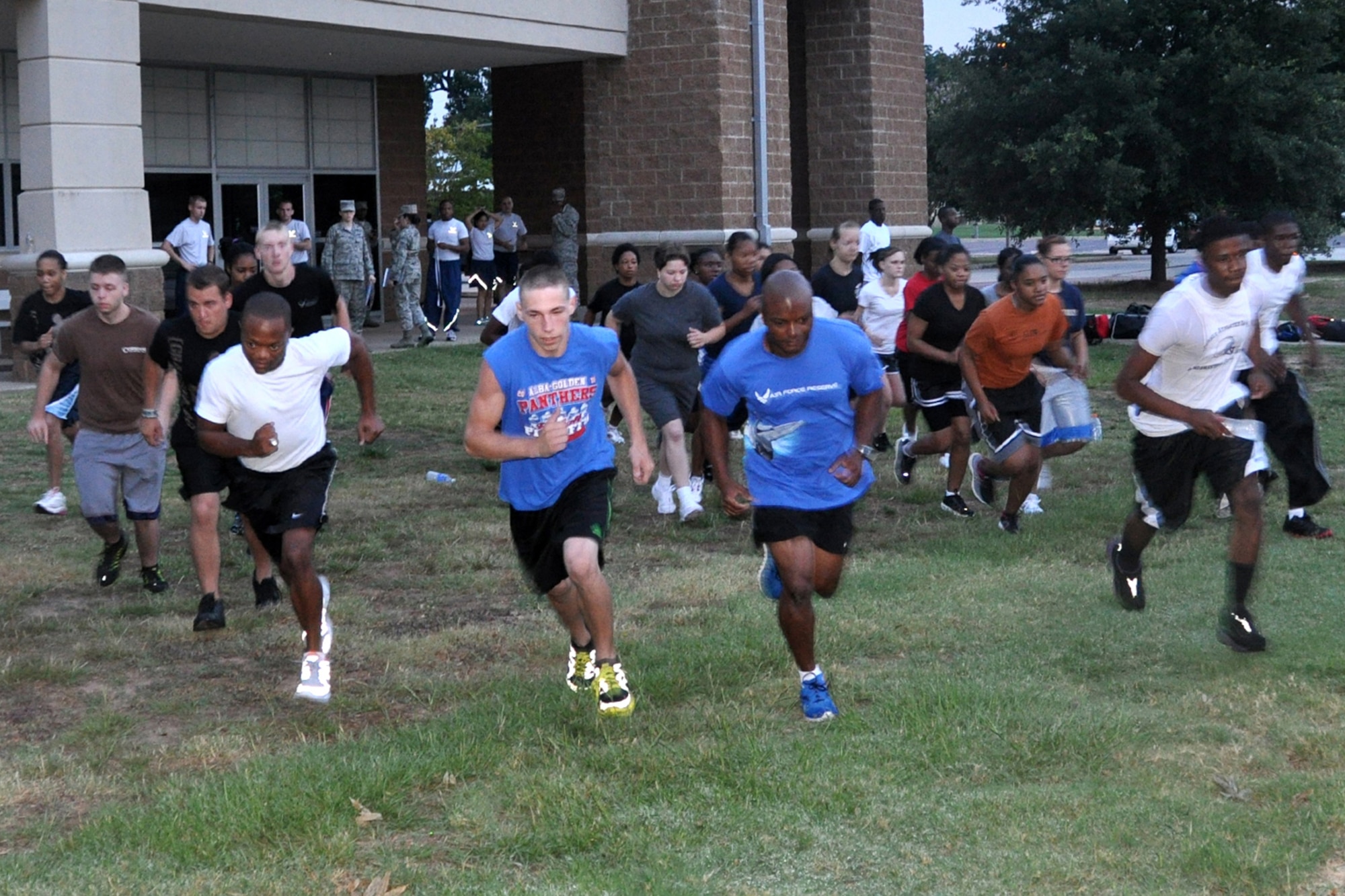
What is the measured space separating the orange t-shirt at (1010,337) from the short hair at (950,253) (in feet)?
2.29

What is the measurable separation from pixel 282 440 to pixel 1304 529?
5.86 m

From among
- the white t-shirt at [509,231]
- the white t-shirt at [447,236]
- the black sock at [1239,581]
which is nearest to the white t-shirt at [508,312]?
the black sock at [1239,581]

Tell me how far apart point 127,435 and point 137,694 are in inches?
83.7

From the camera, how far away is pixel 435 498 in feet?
39.7

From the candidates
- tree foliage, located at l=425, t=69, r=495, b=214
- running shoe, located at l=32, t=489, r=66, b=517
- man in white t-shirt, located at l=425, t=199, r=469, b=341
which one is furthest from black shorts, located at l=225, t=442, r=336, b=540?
tree foliage, located at l=425, t=69, r=495, b=214

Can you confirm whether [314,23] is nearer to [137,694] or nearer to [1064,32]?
[137,694]

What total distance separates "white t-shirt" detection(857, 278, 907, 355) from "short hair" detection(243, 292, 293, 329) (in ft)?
20.2

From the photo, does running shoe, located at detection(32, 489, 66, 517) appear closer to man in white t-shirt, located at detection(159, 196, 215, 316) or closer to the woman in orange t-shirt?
the woman in orange t-shirt

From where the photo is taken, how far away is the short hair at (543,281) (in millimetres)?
6398

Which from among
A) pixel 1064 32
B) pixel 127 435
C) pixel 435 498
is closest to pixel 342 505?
pixel 435 498

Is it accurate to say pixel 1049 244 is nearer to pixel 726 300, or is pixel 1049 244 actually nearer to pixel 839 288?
pixel 839 288

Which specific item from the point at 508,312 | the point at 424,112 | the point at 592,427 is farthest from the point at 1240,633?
the point at 424,112

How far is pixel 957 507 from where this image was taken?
11055 mm

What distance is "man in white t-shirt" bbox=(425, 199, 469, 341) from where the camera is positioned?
73.0 ft
